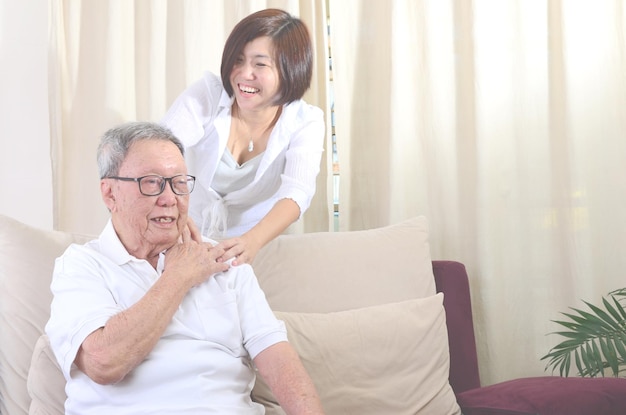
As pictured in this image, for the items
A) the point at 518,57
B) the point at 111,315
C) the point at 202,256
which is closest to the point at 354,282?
the point at 202,256

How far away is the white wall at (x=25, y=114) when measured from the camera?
2812 millimetres

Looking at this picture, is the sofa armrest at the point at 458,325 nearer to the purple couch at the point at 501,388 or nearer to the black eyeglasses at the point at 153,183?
the purple couch at the point at 501,388

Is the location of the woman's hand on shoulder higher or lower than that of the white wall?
lower

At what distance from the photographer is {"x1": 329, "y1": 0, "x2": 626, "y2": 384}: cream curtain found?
2.55 m

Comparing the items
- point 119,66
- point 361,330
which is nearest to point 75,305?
point 361,330

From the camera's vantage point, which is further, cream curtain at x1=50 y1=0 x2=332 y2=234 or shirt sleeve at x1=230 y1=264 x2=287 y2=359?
cream curtain at x1=50 y1=0 x2=332 y2=234

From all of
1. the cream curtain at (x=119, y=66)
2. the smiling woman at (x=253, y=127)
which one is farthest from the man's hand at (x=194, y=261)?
the cream curtain at (x=119, y=66)

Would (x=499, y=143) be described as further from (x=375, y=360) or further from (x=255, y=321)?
(x=255, y=321)

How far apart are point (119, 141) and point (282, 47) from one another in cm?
84

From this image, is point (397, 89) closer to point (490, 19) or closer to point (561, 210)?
point (490, 19)

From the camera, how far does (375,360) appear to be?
78.2 inches

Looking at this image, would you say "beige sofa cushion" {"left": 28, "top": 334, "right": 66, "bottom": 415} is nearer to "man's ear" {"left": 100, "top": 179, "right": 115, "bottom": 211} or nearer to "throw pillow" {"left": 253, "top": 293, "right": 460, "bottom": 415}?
"man's ear" {"left": 100, "top": 179, "right": 115, "bottom": 211}

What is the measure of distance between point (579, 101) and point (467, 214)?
0.52 metres

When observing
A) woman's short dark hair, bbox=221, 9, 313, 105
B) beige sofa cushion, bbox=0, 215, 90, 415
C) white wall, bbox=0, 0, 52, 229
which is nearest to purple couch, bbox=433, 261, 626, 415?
woman's short dark hair, bbox=221, 9, 313, 105
